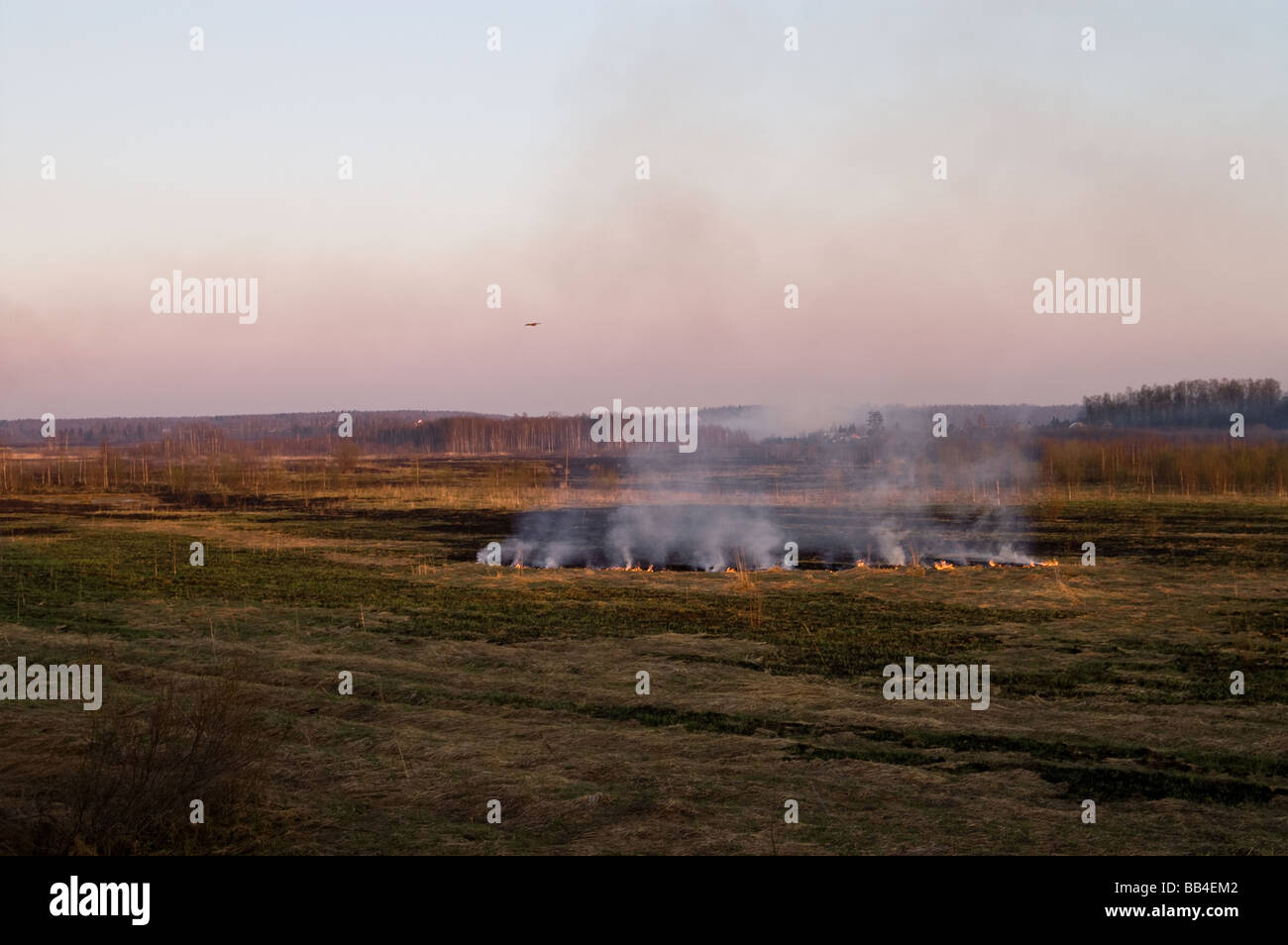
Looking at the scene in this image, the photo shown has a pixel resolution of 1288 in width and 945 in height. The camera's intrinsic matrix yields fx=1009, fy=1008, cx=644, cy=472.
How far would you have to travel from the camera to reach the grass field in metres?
7.54

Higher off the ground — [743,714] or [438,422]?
[438,422]

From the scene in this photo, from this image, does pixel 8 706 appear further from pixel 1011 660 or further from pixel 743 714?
pixel 1011 660

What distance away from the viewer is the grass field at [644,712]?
24.7 feet

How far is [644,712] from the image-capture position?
11305mm

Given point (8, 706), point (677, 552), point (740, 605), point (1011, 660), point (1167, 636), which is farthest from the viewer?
point (677, 552)

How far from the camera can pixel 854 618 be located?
17.4m

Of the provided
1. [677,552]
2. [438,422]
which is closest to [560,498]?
[677,552]

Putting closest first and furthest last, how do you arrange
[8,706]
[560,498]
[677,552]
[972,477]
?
[8,706] < [677,552] < [560,498] < [972,477]

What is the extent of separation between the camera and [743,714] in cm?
1119
